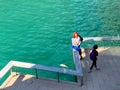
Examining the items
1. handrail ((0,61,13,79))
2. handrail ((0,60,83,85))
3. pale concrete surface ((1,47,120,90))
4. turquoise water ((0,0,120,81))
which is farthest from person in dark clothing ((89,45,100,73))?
handrail ((0,61,13,79))

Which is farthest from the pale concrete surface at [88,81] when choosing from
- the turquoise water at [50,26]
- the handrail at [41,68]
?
A: the turquoise water at [50,26]

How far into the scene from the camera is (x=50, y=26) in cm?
2522

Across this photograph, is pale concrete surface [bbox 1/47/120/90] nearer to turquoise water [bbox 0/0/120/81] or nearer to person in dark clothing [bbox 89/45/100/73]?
person in dark clothing [bbox 89/45/100/73]

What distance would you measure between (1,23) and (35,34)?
4.37m

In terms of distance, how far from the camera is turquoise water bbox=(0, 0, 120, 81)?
20031 mm

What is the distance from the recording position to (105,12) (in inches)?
1108

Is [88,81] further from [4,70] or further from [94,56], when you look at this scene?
[4,70]

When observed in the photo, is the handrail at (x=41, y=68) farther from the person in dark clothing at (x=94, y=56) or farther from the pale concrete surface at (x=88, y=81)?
the person in dark clothing at (x=94, y=56)

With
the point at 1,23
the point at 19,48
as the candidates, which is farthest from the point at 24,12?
the point at 19,48

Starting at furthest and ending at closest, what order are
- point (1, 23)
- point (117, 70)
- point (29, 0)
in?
point (29, 0) → point (1, 23) → point (117, 70)

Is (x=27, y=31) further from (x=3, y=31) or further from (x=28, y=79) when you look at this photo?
(x=28, y=79)

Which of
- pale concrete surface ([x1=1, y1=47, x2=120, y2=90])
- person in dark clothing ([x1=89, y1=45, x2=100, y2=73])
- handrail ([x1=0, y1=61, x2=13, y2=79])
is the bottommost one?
pale concrete surface ([x1=1, y1=47, x2=120, y2=90])

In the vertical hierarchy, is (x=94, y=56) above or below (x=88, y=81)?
above

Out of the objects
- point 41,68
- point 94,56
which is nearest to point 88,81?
point 94,56
